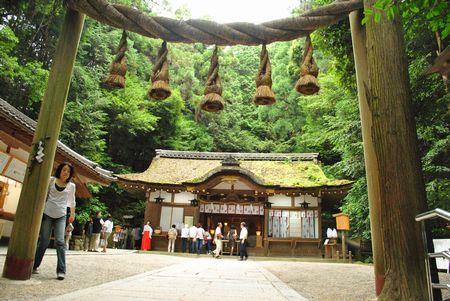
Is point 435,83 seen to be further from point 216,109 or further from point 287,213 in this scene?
point 287,213

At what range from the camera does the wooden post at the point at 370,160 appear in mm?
3764

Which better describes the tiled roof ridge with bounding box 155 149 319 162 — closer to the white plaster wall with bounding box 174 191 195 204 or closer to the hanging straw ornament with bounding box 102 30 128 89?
the white plaster wall with bounding box 174 191 195 204

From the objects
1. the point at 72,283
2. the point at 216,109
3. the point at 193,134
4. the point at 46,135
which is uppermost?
the point at 193,134

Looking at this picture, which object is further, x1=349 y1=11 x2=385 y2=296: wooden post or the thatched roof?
the thatched roof

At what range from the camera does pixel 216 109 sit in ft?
13.7

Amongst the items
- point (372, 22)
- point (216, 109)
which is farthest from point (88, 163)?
point (372, 22)

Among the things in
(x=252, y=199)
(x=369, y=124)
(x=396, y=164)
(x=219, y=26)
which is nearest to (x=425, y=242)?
(x=396, y=164)

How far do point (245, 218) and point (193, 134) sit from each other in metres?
11.0

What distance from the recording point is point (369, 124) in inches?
162

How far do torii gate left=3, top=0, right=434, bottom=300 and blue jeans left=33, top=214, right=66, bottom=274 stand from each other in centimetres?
35

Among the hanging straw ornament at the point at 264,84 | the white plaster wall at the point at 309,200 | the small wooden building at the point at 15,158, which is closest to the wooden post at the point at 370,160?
the hanging straw ornament at the point at 264,84

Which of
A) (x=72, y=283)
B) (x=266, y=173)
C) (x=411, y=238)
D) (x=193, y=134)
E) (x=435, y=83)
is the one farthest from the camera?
(x=193, y=134)

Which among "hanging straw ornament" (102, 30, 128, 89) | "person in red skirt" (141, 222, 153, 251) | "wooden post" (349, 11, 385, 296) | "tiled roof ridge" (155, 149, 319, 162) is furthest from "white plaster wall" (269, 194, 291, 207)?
"hanging straw ornament" (102, 30, 128, 89)

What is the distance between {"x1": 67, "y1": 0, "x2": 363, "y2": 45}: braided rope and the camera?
12.6 feet
